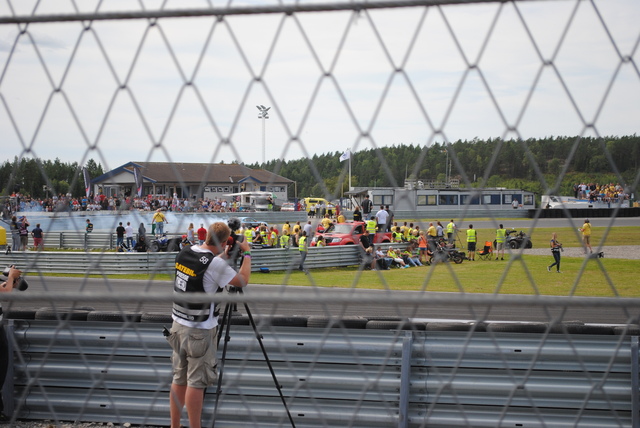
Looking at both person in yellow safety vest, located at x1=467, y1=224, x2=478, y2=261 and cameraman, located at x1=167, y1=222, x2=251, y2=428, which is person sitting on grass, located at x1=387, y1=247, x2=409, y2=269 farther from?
cameraman, located at x1=167, y1=222, x2=251, y2=428

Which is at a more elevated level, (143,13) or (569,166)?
(143,13)

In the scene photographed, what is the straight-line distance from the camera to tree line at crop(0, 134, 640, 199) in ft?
5.91

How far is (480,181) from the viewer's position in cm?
185

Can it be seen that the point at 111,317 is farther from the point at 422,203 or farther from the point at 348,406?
the point at 422,203

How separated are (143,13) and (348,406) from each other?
4070 mm

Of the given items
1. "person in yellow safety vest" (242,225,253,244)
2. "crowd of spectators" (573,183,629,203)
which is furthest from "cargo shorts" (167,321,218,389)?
"crowd of spectators" (573,183,629,203)

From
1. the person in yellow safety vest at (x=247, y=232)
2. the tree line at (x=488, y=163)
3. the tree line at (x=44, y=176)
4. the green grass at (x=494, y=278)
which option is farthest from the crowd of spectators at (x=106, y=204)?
the green grass at (x=494, y=278)

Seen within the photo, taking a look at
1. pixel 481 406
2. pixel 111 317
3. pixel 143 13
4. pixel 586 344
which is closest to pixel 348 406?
pixel 481 406

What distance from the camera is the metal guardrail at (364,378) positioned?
182 inches

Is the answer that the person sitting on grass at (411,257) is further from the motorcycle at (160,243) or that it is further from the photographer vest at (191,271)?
the motorcycle at (160,243)

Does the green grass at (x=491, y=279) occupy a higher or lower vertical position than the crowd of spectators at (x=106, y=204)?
lower

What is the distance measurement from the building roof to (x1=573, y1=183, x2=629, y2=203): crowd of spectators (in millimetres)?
1216

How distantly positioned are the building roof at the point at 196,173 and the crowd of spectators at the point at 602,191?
1.22 metres

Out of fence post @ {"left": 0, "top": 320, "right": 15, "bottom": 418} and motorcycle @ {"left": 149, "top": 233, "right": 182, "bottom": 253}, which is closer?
motorcycle @ {"left": 149, "top": 233, "right": 182, "bottom": 253}
